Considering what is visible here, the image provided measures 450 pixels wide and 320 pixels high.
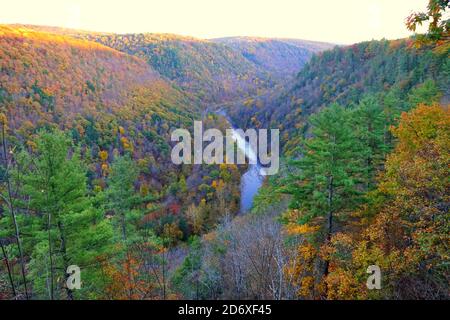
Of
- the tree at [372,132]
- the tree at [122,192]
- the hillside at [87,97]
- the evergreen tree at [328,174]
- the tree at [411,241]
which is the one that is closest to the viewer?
the tree at [411,241]

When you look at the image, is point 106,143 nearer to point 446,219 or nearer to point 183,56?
point 446,219

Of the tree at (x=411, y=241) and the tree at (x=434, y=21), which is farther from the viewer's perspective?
the tree at (x=411, y=241)

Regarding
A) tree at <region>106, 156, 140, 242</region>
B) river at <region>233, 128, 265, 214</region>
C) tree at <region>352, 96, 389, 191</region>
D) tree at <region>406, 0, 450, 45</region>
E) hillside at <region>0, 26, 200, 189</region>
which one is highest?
hillside at <region>0, 26, 200, 189</region>

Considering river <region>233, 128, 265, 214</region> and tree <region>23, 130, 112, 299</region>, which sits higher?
tree <region>23, 130, 112, 299</region>

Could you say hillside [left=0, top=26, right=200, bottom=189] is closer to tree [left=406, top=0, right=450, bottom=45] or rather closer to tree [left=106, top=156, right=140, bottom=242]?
tree [left=106, top=156, right=140, bottom=242]

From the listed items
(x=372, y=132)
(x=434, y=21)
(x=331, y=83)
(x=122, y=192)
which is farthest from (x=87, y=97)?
(x=434, y=21)

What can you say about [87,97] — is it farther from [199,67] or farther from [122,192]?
[199,67]

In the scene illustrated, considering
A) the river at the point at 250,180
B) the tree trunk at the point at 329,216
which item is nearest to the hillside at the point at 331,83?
the river at the point at 250,180

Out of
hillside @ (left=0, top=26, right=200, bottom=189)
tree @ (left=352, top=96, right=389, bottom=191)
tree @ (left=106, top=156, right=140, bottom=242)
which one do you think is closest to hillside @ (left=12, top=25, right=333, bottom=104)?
hillside @ (left=0, top=26, right=200, bottom=189)

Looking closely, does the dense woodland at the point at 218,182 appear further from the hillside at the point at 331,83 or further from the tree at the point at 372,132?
the hillside at the point at 331,83
